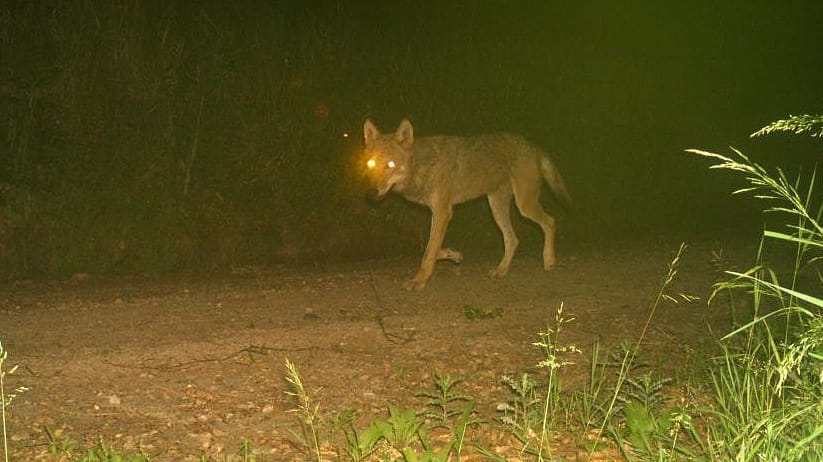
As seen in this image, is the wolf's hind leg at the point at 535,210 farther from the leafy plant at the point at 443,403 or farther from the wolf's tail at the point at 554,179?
the leafy plant at the point at 443,403

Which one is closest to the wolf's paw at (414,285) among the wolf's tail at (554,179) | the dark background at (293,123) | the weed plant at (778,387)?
the wolf's tail at (554,179)

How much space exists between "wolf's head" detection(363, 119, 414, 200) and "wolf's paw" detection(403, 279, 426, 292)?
95 cm

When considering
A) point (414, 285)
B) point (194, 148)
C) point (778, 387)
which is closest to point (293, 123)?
point (194, 148)

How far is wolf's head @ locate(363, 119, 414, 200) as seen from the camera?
374 inches

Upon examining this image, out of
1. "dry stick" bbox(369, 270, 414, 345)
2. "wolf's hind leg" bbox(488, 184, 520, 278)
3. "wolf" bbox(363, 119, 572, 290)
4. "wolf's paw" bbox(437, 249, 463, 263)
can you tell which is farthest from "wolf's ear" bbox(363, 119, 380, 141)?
"dry stick" bbox(369, 270, 414, 345)

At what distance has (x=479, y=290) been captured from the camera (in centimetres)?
910

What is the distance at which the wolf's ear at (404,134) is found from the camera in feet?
31.4

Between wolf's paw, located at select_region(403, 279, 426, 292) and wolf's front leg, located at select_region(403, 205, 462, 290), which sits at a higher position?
wolf's front leg, located at select_region(403, 205, 462, 290)

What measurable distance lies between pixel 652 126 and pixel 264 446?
1287 cm

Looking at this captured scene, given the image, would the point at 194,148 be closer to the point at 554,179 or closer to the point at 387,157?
the point at 387,157

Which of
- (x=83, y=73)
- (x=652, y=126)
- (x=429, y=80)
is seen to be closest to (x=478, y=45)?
(x=429, y=80)

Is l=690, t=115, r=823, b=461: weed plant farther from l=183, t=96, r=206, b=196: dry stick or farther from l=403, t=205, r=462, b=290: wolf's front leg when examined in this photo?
l=183, t=96, r=206, b=196: dry stick

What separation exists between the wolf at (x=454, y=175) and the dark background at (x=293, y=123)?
7.72 ft

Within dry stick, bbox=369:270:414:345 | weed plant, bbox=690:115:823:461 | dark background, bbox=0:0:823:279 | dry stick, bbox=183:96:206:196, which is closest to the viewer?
weed plant, bbox=690:115:823:461
